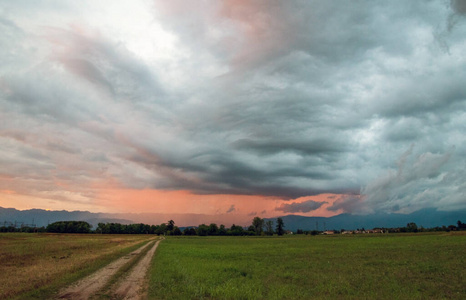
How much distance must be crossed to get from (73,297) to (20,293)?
4.11 meters

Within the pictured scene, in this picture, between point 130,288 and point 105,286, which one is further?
point 105,286

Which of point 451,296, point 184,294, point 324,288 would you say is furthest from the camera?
point 324,288

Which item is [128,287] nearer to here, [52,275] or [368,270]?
[52,275]

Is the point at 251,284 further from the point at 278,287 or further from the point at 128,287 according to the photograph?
the point at 128,287

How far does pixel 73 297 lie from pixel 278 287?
13.3 meters

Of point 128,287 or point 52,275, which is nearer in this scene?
point 128,287

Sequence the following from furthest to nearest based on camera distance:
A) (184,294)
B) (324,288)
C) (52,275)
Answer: (52,275)
(324,288)
(184,294)

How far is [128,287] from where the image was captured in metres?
20.0

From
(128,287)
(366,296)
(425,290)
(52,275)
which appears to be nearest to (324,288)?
(366,296)

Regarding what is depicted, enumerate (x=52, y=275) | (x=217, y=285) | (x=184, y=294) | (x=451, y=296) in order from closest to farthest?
(x=451, y=296)
(x=184, y=294)
(x=217, y=285)
(x=52, y=275)

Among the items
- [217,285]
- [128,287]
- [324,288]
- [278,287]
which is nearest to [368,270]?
[324,288]

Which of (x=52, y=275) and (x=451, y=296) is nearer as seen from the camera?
(x=451, y=296)

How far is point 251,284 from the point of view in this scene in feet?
68.7

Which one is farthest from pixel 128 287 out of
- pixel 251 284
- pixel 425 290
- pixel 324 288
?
pixel 425 290
